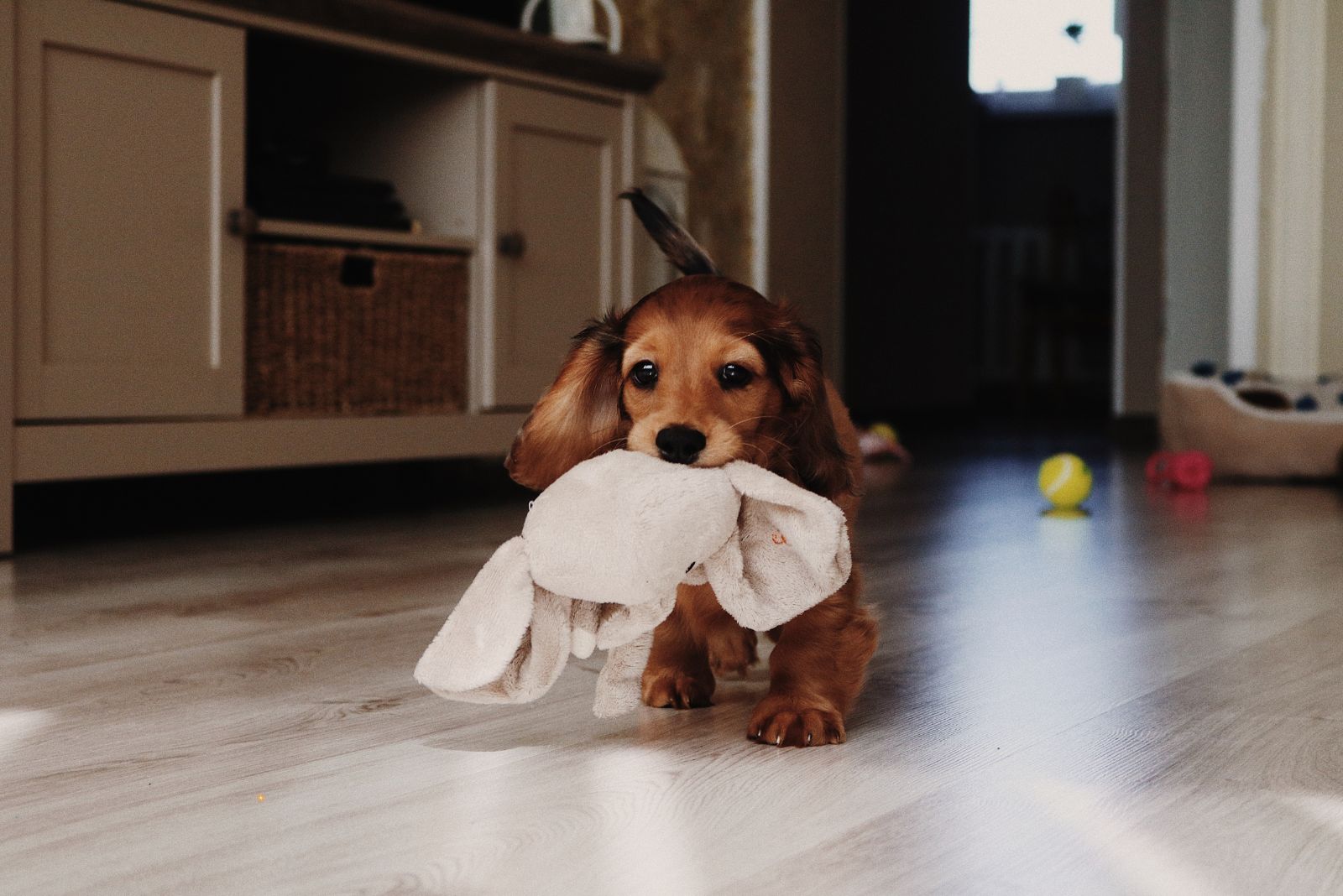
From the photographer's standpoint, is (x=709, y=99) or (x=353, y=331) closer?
(x=353, y=331)

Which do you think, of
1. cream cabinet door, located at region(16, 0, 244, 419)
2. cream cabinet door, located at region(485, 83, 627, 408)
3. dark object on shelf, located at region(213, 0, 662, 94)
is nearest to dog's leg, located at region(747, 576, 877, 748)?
cream cabinet door, located at region(16, 0, 244, 419)

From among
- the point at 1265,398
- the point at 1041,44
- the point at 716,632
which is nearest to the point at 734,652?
the point at 716,632

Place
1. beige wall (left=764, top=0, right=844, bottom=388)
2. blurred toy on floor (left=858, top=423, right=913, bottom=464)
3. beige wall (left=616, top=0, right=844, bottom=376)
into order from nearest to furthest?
beige wall (left=616, top=0, right=844, bottom=376) → blurred toy on floor (left=858, top=423, right=913, bottom=464) → beige wall (left=764, top=0, right=844, bottom=388)

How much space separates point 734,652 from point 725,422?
0.32m

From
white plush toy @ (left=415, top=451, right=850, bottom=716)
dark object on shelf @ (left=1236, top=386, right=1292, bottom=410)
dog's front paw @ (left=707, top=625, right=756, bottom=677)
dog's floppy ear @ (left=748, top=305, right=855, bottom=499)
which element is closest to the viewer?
white plush toy @ (left=415, top=451, right=850, bottom=716)

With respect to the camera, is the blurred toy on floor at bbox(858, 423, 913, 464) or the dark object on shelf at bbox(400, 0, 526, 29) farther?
the blurred toy on floor at bbox(858, 423, 913, 464)

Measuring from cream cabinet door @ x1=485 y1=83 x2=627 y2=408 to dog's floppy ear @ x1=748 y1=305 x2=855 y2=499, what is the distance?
5.33 feet

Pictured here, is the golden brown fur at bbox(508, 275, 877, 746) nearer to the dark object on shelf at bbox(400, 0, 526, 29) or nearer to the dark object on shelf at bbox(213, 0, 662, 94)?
the dark object on shelf at bbox(213, 0, 662, 94)

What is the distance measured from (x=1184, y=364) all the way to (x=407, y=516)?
3521 mm

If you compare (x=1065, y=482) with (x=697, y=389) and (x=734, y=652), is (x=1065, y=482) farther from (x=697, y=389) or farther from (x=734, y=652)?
(x=697, y=389)

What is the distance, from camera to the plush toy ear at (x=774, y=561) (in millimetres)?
986

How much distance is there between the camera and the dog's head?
104 cm

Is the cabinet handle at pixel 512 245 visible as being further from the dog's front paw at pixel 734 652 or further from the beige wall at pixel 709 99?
the dog's front paw at pixel 734 652

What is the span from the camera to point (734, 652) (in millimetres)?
1269
